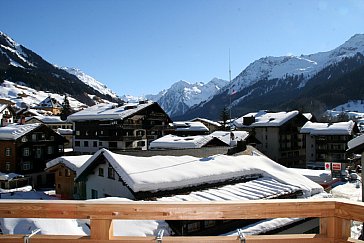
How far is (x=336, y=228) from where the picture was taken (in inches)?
112

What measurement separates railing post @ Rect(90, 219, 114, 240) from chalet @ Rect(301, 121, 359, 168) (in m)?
51.2

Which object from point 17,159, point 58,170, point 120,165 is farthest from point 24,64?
point 120,165

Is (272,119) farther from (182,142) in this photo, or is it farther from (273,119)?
(182,142)

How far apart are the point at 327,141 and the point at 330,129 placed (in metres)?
2.14

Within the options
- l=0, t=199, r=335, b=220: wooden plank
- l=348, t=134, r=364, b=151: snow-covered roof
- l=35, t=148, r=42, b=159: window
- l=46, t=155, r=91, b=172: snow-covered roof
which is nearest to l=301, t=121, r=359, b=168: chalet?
l=46, t=155, r=91, b=172: snow-covered roof

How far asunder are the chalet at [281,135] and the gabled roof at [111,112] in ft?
64.7

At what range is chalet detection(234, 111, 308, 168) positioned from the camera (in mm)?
50531

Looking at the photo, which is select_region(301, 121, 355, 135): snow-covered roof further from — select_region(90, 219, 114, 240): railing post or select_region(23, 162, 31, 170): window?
select_region(90, 219, 114, 240): railing post

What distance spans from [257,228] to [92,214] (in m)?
10.5

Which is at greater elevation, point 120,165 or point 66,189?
point 120,165

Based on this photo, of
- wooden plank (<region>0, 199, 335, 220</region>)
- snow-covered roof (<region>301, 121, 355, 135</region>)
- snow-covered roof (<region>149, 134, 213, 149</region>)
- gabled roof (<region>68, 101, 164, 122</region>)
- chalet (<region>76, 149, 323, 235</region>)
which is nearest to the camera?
wooden plank (<region>0, 199, 335, 220</region>)

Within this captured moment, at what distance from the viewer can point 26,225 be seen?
30.6 feet

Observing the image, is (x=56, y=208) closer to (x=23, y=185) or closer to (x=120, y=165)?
(x=120, y=165)

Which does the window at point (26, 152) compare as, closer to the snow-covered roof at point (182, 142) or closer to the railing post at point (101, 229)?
the snow-covered roof at point (182, 142)
